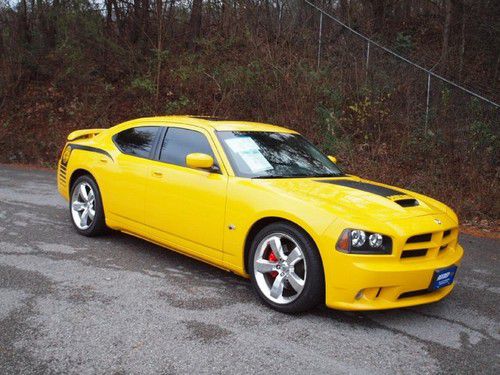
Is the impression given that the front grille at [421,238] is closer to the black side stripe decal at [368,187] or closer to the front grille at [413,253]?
the front grille at [413,253]

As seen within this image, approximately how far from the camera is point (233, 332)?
12.5ft

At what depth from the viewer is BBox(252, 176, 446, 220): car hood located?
4.18 m

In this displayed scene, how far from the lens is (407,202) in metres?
4.59

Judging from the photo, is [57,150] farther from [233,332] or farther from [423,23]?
[233,332]

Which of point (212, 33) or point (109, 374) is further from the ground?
point (212, 33)

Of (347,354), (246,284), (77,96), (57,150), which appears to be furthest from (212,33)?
(347,354)

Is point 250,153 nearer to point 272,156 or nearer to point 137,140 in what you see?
point 272,156

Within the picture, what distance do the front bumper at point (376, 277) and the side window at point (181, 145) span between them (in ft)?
5.80

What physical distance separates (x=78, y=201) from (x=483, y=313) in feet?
15.4

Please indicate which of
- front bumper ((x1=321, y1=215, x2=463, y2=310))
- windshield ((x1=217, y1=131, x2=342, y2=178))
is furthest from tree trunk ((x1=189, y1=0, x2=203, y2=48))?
front bumper ((x1=321, y1=215, x2=463, y2=310))

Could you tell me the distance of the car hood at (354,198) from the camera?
418 centimetres

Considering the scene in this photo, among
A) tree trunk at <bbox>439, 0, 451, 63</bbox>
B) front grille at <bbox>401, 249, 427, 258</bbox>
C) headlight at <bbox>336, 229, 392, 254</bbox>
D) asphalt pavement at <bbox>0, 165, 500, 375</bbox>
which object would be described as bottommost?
asphalt pavement at <bbox>0, 165, 500, 375</bbox>

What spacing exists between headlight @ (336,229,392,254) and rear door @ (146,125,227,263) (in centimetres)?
123

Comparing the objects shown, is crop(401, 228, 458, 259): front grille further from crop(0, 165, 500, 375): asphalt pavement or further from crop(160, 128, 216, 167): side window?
Answer: crop(160, 128, 216, 167): side window
